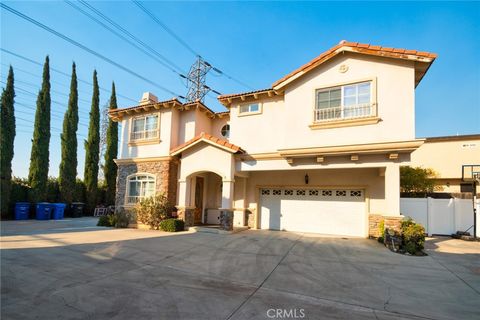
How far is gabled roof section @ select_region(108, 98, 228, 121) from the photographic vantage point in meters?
14.9

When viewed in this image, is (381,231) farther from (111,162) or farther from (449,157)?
(111,162)

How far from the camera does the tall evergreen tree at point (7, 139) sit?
1725 centimetres

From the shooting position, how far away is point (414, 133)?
9844 millimetres

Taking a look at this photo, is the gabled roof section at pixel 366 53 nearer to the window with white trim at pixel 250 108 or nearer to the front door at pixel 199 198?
the window with white trim at pixel 250 108

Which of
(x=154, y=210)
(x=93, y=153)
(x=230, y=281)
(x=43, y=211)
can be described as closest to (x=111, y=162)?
(x=93, y=153)

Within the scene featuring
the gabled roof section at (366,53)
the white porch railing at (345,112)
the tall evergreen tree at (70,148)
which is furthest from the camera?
the tall evergreen tree at (70,148)

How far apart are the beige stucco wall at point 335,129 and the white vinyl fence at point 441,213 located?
557cm

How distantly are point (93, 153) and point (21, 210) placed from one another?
6928mm

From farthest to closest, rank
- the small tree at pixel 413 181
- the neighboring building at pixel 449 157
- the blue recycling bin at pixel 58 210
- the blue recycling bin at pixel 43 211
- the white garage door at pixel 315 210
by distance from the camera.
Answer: the neighboring building at pixel 449 157 < the blue recycling bin at pixel 58 210 < the blue recycling bin at pixel 43 211 < the small tree at pixel 413 181 < the white garage door at pixel 315 210

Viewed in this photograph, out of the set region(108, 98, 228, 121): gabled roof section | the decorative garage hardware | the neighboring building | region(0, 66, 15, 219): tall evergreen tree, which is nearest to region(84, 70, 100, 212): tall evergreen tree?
region(0, 66, 15, 219): tall evergreen tree

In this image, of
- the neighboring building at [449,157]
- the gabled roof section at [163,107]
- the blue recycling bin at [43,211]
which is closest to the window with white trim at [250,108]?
the gabled roof section at [163,107]

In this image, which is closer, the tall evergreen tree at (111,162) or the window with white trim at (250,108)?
the window with white trim at (250,108)

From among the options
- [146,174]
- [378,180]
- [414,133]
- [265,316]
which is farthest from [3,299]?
[378,180]

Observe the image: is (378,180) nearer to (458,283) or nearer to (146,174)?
(458,283)
